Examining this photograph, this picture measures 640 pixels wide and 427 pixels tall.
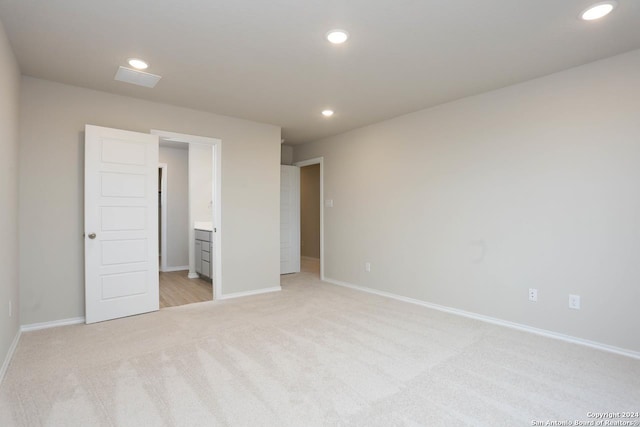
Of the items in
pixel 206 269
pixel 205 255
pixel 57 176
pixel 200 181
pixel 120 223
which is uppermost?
pixel 200 181

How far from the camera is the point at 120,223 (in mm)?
3578

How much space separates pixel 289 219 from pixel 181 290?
2240mm

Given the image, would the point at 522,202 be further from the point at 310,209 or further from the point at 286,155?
the point at 310,209

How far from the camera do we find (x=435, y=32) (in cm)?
240

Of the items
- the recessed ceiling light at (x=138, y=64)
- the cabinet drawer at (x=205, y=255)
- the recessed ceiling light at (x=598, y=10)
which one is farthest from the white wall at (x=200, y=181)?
the recessed ceiling light at (x=598, y=10)

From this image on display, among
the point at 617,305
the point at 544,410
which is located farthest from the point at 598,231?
the point at 544,410

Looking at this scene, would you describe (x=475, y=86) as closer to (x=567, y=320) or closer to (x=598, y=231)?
(x=598, y=231)

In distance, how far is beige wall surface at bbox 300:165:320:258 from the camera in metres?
8.39

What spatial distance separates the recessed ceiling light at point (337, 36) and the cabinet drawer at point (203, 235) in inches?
153

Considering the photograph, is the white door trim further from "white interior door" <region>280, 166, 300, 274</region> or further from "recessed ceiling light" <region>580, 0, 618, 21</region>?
"recessed ceiling light" <region>580, 0, 618, 21</region>

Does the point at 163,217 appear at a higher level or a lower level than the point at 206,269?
higher

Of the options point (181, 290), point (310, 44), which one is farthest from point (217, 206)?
point (310, 44)

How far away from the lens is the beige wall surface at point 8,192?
2.35 metres

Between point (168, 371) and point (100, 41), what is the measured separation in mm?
2494
